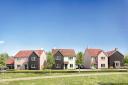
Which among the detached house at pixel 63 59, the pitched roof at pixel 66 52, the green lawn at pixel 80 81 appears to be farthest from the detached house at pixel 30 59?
the green lawn at pixel 80 81

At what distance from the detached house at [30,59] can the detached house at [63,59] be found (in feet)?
16.2

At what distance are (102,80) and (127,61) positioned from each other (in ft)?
260

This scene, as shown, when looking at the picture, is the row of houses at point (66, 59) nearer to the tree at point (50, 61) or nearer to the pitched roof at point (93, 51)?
the pitched roof at point (93, 51)

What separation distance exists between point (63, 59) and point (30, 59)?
12373 mm

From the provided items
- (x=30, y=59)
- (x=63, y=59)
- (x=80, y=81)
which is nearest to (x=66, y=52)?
(x=63, y=59)

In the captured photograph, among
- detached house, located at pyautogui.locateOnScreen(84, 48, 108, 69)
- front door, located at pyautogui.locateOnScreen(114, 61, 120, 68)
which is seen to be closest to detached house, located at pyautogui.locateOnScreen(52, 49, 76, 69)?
detached house, located at pyautogui.locateOnScreen(84, 48, 108, 69)

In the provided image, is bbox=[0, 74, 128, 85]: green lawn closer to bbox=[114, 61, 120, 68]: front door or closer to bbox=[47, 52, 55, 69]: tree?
bbox=[47, 52, 55, 69]: tree

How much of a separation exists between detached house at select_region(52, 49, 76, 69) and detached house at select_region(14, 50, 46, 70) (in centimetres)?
493

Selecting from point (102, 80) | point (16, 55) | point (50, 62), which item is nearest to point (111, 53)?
point (50, 62)

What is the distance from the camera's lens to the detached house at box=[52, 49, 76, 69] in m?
109

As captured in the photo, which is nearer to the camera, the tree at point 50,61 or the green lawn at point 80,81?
the green lawn at point 80,81

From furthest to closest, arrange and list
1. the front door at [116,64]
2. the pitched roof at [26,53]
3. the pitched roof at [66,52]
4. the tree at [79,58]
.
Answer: the tree at [79,58] → the pitched roof at [66,52] → the pitched roof at [26,53] → the front door at [116,64]

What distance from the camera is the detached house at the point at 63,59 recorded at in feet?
356

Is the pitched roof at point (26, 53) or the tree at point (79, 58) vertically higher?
the pitched roof at point (26, 53)
